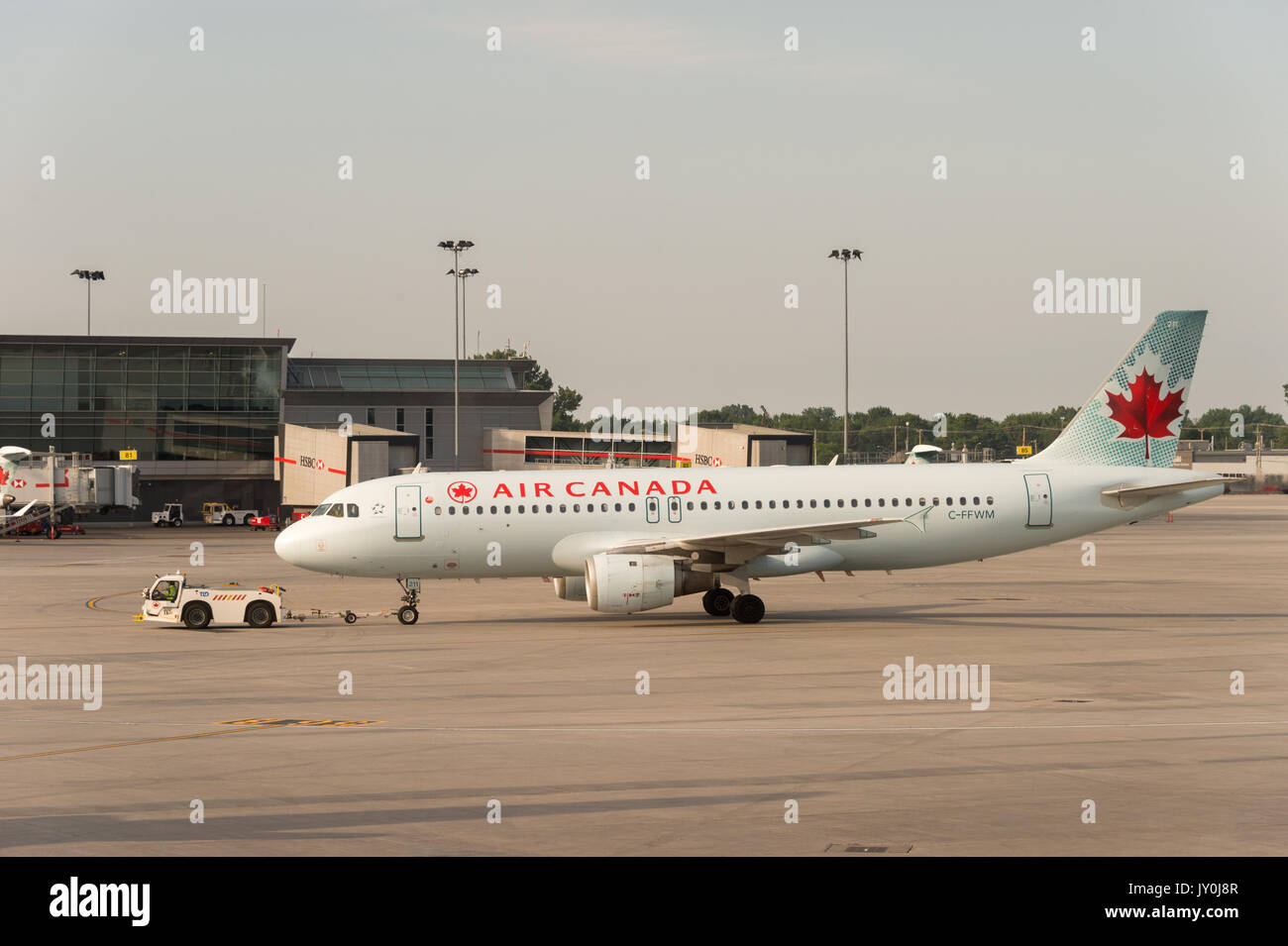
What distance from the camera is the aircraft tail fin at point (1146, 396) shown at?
38719 millimetres

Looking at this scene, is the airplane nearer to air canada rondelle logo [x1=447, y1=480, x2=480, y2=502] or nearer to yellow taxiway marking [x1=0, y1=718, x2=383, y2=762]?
air canada rondelle logo [x1=447, y1=480, x2=480, y2=502]

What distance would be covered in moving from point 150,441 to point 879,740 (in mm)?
102509

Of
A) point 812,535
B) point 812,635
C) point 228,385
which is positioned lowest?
point 812,635

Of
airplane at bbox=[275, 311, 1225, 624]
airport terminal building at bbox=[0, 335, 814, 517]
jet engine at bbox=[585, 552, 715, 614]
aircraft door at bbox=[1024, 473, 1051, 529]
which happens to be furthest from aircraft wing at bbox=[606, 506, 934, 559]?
airport terminal building at bbox=[0, 335, 814, 517]

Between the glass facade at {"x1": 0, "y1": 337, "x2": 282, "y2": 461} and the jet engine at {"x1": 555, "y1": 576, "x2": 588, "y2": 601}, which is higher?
the glass facade at {"x1": 0, "y1": 337, "x2": 282, "y2": 461}

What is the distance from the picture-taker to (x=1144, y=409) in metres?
38.8

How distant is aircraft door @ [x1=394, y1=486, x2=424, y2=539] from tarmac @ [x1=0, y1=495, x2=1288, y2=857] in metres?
2.61

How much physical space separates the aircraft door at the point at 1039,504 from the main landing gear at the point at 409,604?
17921 millimetres

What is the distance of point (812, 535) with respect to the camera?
35.2 m

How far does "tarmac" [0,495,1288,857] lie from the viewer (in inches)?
551

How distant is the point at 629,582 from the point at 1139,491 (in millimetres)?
15229

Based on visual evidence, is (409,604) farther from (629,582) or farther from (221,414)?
(221,414)
